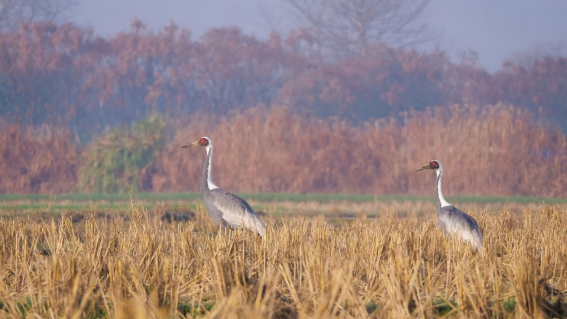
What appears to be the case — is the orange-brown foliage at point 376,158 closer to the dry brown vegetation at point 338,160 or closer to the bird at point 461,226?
the dry brown vegetation at point 338,160

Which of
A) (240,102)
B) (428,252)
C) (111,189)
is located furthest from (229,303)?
(240,102)

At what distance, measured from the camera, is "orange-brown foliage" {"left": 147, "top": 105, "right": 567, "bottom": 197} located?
75.1 feet

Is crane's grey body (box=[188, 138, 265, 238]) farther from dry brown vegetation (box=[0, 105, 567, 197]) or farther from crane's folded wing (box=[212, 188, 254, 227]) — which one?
dry brown vegetation (box=[0, 105, 567, 197])

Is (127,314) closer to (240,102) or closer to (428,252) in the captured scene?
(428,252)

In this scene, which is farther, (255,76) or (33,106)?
(255,76)

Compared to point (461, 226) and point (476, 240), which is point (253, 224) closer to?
point (461, 226)

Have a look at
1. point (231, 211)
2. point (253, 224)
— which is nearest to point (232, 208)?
point (231, 211)

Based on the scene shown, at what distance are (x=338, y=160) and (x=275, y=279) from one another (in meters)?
21.0

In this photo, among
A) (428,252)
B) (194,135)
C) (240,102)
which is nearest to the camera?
(428,252)

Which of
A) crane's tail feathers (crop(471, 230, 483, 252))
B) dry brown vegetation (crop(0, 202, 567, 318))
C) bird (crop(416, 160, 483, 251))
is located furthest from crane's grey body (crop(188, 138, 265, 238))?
crane's tail feathers (crop(471, 230, 483, 252))

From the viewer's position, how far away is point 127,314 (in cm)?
418

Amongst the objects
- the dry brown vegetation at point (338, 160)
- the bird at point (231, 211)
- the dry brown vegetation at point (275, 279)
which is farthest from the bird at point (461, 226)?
the dry brown vegetation at point (338, 160)

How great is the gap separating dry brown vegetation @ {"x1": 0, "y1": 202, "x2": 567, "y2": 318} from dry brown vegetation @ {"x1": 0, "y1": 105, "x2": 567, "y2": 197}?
613 inches

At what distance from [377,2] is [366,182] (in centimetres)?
2537
